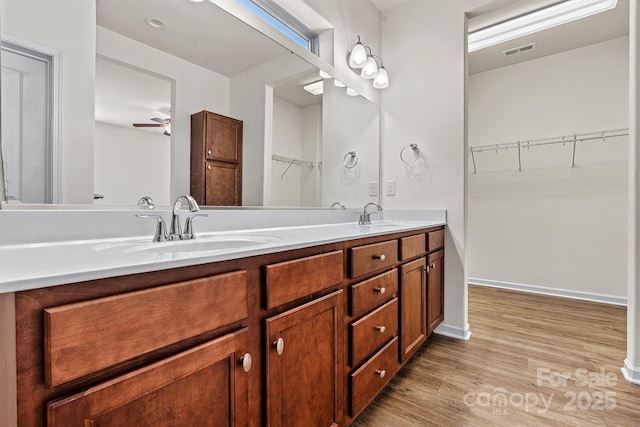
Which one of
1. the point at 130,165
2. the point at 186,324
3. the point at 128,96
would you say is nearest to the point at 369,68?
the point at 128,96

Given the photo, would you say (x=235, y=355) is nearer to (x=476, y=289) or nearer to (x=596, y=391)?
(x=596, y=391)

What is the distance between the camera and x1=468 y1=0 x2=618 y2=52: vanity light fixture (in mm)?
2538

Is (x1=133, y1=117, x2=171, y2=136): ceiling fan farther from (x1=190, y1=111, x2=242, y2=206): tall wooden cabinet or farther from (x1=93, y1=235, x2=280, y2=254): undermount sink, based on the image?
(x1=93, y1=235, x2=280, y2=254): undermount sink

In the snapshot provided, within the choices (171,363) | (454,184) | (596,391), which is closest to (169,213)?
(171,363)

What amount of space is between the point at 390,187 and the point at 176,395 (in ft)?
7.22

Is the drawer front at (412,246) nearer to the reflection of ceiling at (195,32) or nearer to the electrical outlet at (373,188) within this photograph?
the electrical outlet at (373,188)

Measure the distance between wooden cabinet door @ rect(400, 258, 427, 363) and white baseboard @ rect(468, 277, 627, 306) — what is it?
212 centimetres

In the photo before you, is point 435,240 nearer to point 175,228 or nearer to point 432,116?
point 432,116

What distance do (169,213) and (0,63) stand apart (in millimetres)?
627

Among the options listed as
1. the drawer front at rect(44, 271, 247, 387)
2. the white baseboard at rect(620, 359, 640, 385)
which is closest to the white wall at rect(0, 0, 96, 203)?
the drawer front at rect(44, 271, 247, 387)

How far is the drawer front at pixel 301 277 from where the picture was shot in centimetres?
88

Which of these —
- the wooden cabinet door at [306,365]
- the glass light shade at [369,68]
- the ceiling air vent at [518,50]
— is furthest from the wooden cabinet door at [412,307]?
the ceiling air vent at [518,50]

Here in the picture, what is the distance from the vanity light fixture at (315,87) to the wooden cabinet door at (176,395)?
1608mm

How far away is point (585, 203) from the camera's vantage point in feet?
10.1
